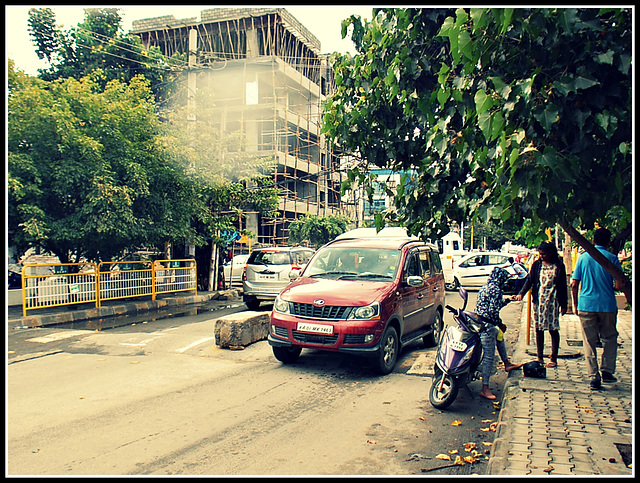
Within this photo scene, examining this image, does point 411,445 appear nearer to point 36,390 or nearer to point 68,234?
point 36,390

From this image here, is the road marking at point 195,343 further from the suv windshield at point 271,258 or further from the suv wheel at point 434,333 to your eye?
the suv windshield at point 271,258

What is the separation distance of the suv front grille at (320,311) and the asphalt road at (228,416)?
840mm

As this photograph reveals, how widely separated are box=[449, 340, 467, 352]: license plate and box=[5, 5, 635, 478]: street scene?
22 mm

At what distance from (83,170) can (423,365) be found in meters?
10.3

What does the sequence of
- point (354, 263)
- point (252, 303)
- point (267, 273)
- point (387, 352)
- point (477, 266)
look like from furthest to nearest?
point (477, 266) < point (252, 303) < point (267, 273) < point (354, 263) < point (387, 352)

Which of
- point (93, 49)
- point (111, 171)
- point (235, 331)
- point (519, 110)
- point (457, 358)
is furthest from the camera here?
point (93, 49)

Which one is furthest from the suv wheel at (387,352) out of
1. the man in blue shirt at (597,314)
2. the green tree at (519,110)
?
the green tree at (519,110)

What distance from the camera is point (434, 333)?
33.2ft

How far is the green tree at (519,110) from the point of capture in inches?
134

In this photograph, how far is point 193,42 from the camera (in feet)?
126

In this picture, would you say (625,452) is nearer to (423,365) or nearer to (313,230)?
(423,365)

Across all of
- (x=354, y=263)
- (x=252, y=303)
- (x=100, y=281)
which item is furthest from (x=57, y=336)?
(x=354, y=263)

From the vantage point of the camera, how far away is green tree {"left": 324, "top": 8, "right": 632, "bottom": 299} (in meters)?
3.40

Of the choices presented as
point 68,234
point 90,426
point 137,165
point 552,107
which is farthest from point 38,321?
point 552,107
